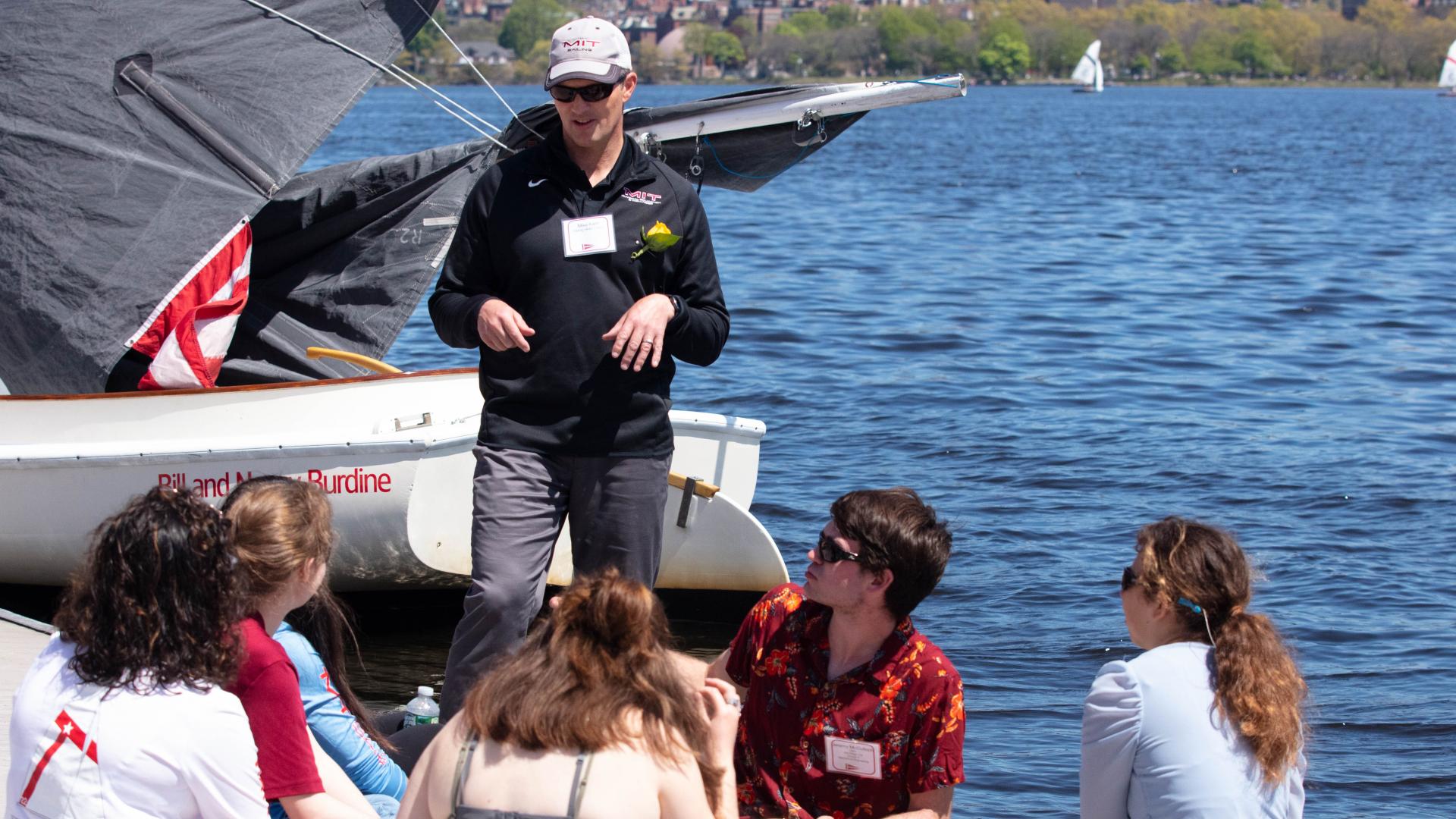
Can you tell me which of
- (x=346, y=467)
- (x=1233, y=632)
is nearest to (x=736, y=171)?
(x=346, y=467)

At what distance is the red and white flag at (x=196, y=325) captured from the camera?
625 cm

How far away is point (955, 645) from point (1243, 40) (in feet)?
489

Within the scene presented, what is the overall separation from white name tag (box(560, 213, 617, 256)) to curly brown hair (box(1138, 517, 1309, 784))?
1431mm

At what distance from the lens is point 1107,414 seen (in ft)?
38.6

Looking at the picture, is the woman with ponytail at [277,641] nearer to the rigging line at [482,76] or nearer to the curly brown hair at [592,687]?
the curly brown hair at [592,687]

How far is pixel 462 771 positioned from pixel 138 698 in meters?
0.53

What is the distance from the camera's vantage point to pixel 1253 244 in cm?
2292

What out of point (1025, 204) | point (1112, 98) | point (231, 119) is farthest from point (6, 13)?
point (1112, 98)

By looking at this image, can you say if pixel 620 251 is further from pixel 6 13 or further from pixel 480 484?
pixel 6 13

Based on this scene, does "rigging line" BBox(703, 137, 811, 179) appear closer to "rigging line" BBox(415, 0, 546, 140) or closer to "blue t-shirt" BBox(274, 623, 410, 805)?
"rigging line" BBox(415, 0, 546, 140)

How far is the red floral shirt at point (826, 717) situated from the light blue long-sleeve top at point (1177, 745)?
1.22ft

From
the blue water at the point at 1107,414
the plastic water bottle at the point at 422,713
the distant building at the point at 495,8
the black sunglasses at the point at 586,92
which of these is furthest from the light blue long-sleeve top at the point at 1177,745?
the distant building at the point at 495,8

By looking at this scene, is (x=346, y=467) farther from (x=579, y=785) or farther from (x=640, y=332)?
(x=579, y=785)

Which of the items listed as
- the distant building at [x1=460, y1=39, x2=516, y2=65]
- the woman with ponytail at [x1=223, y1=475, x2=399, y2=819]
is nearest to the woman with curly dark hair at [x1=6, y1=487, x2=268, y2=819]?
the woman with ponytail at [x1=223, y1=475, x2=399, y2=819]
